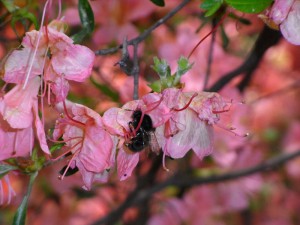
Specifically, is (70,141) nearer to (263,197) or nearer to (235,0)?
(235,0)

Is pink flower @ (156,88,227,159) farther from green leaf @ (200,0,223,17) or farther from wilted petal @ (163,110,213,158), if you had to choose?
green leaf @ (200,0,223,17)

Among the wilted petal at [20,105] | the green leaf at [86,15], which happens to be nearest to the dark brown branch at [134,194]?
the green leaf at [86,15]

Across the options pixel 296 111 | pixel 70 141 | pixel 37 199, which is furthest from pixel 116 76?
pixel 296 111

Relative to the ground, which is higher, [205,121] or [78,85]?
[205,121]

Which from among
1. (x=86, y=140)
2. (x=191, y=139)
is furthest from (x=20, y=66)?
(x=191, y=139)

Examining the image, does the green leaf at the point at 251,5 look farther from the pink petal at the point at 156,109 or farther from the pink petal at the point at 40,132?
the pink petal at the point at 40,132

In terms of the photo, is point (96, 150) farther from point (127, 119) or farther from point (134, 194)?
point (134, 194)

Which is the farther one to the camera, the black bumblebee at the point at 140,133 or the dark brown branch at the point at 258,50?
the dark brown branch at the point at 258,50
